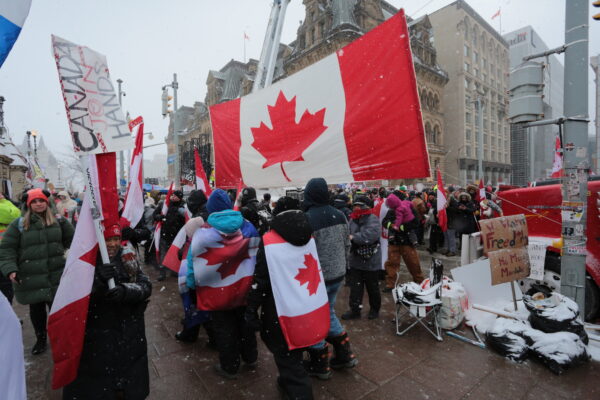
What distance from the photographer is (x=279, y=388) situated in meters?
3.01

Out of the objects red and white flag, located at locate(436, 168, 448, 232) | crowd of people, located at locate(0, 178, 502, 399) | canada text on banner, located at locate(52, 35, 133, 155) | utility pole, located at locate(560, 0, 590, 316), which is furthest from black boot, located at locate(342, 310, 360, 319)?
canada text on banner, located at locate(52, 35, 133, 155)

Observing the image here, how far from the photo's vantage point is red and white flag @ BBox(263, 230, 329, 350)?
8.48ft

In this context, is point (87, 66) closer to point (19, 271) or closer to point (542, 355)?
point (19, 271)

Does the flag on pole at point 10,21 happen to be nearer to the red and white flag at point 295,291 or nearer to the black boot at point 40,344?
the red and white flag at point 295,291

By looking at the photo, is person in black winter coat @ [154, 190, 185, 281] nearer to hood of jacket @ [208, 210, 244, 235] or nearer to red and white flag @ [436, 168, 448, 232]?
hood of jacket @ [208, 210, 244, 235]

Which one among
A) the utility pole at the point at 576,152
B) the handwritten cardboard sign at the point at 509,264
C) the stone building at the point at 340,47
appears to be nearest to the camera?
the utility pole at the point at 576,152

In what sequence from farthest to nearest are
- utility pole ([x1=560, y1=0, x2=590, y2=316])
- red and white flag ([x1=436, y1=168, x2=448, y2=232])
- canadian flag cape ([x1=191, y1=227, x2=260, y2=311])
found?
red and white flag ([x1=436, y1=168, x2=448, y2=232]), utility pole ([x1=560, y1=0, x2=590, y2=316]), canadian flag cape ([x1=191, y1=227, x2=260, y2=311])

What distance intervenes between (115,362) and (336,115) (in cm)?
266

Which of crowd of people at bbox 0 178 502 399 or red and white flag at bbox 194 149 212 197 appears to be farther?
red and white flag at bbox 194 149 212 197

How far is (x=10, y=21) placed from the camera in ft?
4.03

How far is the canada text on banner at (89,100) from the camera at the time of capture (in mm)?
1789

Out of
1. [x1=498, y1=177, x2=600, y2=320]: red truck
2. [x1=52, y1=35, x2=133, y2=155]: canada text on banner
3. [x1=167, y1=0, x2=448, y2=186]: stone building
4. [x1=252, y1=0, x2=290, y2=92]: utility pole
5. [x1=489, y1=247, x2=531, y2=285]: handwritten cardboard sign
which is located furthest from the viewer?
[x1=167, y1=0, x2=448, y2=186]: stone building

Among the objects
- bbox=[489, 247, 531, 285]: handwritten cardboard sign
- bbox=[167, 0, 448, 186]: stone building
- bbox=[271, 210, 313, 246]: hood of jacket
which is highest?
bbox=[167, 0, 448, 186]: stone building

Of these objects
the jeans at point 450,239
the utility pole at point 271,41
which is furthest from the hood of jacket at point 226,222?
the jeans at point 450,239
